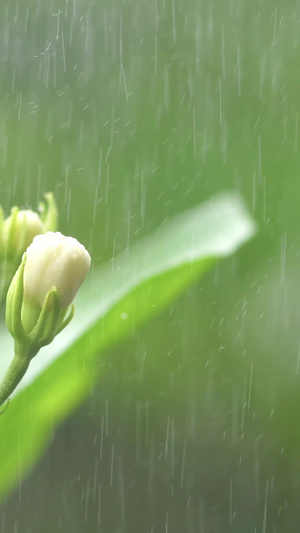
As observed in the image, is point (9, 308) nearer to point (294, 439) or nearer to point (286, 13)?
point (294, 439)

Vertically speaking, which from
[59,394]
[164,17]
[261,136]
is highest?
[59,394]

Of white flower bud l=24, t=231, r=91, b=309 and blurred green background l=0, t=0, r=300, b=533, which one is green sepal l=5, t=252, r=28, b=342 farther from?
blurred green background l=0, t=0, r=300, b=533

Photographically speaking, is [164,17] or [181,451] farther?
[164,17]

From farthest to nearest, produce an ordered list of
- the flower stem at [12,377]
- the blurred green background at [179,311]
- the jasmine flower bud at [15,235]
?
the blurred green background at [179,311], the jasmine flower bud at [15,235], the flower stem at [12,377]

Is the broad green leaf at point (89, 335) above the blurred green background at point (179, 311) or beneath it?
above

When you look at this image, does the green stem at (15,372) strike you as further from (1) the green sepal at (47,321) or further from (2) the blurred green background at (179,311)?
(2) the blurred green background at (179,311)

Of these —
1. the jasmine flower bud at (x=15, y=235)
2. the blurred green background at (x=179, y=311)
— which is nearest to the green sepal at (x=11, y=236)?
the jasmine flower bud at (x=15, y=235)

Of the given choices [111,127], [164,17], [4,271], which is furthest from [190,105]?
[4,271]
